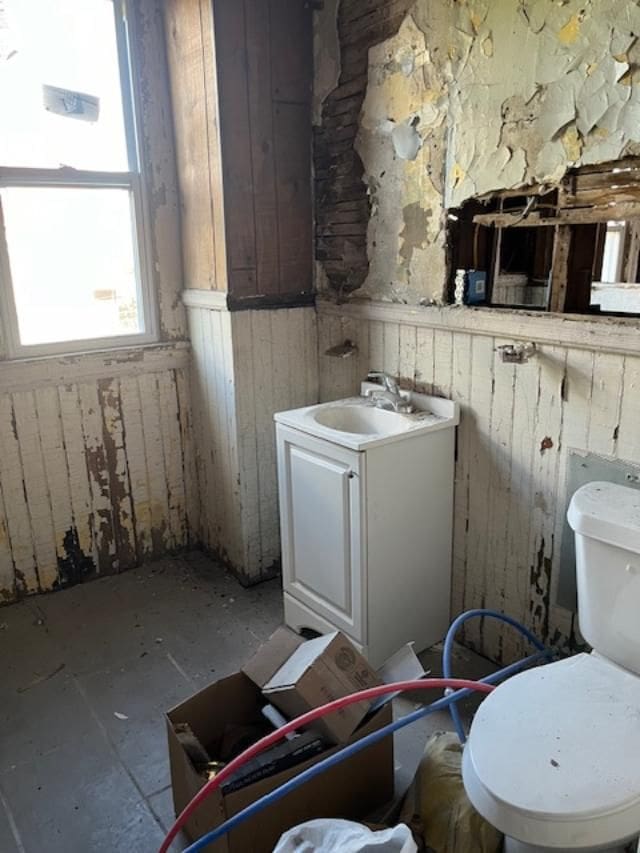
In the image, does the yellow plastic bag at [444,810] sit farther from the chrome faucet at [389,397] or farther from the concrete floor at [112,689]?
the chrome faucet at [389,397]

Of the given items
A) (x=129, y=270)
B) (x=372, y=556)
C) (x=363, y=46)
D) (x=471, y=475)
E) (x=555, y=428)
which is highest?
(x=363, y=46)

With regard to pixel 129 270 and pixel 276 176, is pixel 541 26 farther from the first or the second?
pixel 129 270

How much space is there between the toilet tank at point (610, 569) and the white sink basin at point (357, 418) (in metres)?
0.83

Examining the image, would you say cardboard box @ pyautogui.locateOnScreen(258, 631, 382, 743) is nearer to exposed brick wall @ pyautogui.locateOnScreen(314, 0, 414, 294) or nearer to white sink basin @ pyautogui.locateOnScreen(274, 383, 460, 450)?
white sink basin @ pyautogui.locateOnScreen(274, 383, 460, 450)

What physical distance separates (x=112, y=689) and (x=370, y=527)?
103 centimetres

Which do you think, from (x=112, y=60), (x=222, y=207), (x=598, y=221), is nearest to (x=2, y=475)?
(x=222, y=207)

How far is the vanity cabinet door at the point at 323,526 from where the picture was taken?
6.79 ft

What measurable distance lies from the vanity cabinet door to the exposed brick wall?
0.78 meters

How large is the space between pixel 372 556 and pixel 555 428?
70cm

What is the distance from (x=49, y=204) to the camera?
2.50 meters

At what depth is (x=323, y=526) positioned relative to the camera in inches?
86.4

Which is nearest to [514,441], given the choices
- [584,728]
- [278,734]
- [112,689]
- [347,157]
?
[584,728]

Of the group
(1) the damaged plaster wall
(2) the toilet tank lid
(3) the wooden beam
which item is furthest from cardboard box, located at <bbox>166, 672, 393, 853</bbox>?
(1) the damaged plaster wall

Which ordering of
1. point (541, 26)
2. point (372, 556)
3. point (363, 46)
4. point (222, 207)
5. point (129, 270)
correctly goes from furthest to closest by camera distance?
point (129, 270) → point (222, 207) → point (363, 46) → point (372, 556) → point (541, 26)
